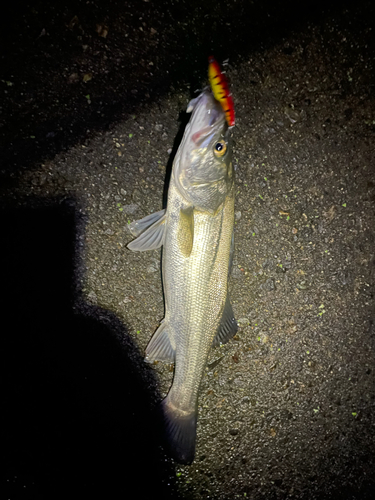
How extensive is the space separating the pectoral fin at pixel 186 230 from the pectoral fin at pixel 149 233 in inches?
6.7

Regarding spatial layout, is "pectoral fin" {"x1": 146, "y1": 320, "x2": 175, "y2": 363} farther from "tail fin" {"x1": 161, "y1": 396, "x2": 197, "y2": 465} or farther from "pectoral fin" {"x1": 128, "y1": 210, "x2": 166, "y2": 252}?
"pectoral fin" {"x1": 128, "y1": 210, "x2": 166, "y2": 252}

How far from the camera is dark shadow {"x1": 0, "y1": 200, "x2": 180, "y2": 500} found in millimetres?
1911

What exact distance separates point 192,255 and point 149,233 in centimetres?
37

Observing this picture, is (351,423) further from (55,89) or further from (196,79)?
(55,89)

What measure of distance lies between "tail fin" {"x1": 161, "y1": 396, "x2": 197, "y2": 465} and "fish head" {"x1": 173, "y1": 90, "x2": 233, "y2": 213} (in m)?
1.52

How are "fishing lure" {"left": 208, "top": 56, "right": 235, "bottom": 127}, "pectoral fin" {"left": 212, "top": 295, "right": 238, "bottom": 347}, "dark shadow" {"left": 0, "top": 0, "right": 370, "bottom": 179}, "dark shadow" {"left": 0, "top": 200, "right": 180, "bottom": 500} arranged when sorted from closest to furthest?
1. "fishing lure" {"left": 208, "top": 56, "right": 235, "bottom": 127}
2. "dark shadow" {"left": 0, "top": 0, "right": 370, "bottom": 179}
3. "dark shadow" {"left": 0, "top": 200, "right": 180, "bottom": 500}
4. "pectoral fin" {"left": 212, "top": 295, "right": 238, "bottom": 347}

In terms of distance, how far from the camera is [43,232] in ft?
6.30

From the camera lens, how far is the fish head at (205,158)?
1674 mm

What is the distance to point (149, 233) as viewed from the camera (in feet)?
6.45

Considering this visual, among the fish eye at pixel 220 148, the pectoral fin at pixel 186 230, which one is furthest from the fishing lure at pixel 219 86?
the pectoral fin at pixel 186 230

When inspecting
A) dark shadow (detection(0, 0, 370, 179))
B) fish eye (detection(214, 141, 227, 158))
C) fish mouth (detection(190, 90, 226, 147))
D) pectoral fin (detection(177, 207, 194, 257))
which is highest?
dark shadow (detection(0, 0, 370, 179))

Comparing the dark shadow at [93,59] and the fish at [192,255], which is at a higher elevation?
the dark shadow at [93,59]

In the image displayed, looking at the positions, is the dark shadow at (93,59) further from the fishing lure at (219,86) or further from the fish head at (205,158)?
the fish head at (205,158)

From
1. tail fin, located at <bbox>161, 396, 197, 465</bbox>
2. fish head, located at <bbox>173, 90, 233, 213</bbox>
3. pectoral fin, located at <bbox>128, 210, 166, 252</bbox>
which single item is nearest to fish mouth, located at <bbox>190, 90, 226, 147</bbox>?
fish head, located at <bbox>173, 90, 233, 213</bbox>
